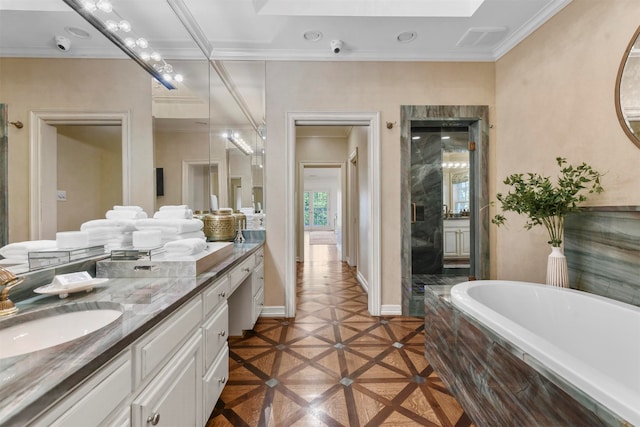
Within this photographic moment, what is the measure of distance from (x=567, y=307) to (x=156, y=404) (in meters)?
2.10

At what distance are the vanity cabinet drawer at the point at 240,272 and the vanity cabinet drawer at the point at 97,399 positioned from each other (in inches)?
40.0

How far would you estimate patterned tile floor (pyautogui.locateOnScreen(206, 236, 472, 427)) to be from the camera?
60.2 inches

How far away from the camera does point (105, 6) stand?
4.91 ft

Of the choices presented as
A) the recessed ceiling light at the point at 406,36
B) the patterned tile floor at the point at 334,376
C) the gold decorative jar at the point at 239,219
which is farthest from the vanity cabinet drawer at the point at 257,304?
the recessed ceiling light at the point at 406,36

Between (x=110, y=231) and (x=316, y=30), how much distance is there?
7.28 feet

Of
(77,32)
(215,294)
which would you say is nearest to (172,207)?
(215,294)

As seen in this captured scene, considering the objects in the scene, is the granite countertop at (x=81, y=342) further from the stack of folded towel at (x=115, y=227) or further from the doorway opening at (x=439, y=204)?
the doorway opening at (x=439, y=204)

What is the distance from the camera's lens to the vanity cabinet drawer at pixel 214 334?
1373 millimetres

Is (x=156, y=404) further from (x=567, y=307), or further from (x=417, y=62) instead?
(x=417, y=62)

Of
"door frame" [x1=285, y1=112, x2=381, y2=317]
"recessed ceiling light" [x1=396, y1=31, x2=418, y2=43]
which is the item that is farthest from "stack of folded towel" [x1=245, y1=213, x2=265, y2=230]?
"recessed ceiling light" [x1=396, y1=31, x2=418, y2=43]

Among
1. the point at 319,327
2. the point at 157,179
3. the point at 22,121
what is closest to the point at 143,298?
the point at 22,121

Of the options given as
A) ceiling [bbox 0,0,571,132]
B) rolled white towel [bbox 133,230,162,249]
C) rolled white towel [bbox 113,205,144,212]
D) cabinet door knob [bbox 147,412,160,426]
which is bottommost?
cabinet door knob [bbox 147,412,160,426]

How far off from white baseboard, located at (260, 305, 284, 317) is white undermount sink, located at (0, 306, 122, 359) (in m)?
1.99

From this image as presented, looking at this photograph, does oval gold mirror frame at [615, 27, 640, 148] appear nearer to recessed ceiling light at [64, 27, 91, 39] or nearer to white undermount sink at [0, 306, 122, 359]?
white undermount sink at [0, 306, 122, 359]
